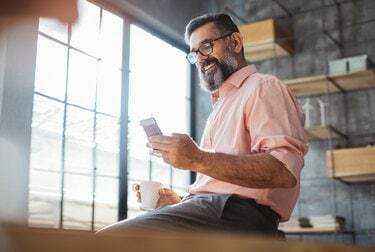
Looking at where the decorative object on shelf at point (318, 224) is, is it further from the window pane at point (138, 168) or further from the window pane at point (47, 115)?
the window pane at point (47, 115)

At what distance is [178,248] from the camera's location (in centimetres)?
36

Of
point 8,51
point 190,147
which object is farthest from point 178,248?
point 8,51

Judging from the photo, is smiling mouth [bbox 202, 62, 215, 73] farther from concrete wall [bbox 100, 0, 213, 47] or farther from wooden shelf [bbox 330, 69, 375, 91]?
wooden shelf [bbox 330, 69, 375, 91]

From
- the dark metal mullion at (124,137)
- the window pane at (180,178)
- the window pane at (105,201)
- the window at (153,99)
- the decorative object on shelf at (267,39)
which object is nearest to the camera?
the window pane at (105,201)

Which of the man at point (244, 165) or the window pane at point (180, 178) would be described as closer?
the man at point (244, 165)

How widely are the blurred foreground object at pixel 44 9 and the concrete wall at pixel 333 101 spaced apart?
3.84 m

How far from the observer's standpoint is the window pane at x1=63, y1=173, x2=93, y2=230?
133 inches

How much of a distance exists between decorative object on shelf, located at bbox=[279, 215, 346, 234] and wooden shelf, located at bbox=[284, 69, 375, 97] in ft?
3.37

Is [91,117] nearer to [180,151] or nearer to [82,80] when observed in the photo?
[82,80]

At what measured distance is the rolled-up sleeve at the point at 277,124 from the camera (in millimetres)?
1391

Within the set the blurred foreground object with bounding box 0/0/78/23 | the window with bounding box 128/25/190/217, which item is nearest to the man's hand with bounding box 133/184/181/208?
the blurred foreground object with bounding box 0/0/78/23

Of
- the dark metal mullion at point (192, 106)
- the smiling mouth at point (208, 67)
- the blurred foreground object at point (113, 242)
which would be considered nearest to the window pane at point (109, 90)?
the dark metal mullion at point (192, 106)

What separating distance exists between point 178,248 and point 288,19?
4.62m

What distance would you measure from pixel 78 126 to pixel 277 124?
2.37 meters
